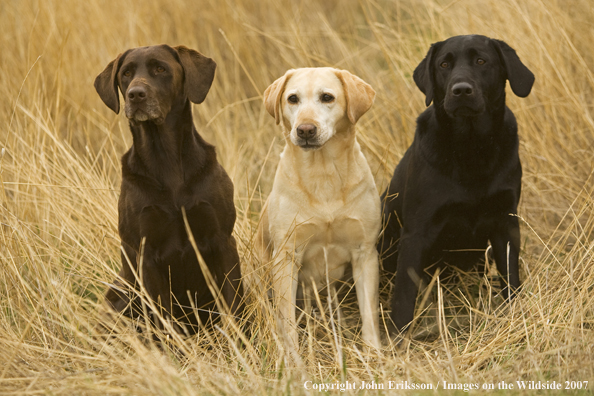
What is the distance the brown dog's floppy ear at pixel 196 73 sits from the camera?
3240 millimetres

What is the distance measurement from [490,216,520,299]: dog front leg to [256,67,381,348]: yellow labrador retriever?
2.04 feet

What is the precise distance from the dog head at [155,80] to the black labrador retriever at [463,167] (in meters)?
1.17

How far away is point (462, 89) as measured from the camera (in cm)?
305

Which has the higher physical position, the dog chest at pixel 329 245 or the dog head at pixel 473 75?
the dog head at pixel 473 75

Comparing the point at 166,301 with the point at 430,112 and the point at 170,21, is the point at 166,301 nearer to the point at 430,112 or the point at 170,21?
the point at 430,112

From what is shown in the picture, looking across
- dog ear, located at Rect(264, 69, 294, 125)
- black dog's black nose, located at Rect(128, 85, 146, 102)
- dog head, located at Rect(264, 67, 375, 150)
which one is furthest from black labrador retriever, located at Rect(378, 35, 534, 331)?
black dog's black nose, located at Rect(128, 85, 146, 102)

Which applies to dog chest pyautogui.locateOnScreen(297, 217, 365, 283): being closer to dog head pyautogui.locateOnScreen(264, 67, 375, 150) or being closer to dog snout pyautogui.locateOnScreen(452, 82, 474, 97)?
dog head pyautogui.locateOnScreen(264, 67, 375, 150)

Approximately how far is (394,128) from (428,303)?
1.52m

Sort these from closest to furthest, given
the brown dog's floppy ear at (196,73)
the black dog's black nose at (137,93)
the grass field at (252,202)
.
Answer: the grass field at (252,202) < the black dog's black nose at (137,93) < the brown dog's floppy ear at (196,73)

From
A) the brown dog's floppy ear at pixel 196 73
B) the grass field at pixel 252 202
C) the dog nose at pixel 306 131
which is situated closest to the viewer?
the grass field at pixel 252 202

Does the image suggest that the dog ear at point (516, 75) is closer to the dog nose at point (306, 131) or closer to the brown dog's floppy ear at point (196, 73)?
the dog nose at point (306, 131)

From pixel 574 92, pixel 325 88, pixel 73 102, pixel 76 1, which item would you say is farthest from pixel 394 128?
pixel 76 1

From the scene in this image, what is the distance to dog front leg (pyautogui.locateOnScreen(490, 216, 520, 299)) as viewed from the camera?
331 centimetres

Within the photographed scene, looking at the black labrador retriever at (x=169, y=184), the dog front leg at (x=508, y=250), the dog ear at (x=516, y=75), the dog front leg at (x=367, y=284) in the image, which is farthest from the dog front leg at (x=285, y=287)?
the dog ear at (x=516, y=75)
